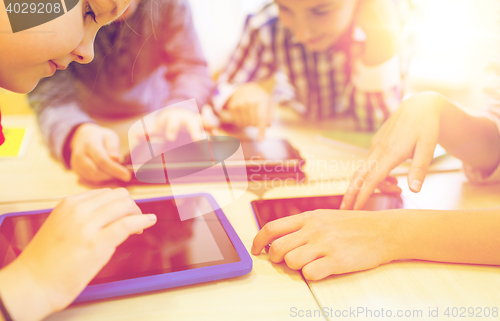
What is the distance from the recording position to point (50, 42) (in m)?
0.22

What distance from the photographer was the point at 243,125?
681 millimetres

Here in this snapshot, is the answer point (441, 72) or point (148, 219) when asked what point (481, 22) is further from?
point (148, 219)

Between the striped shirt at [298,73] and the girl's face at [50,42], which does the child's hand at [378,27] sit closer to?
the striped shirt at [298,73]

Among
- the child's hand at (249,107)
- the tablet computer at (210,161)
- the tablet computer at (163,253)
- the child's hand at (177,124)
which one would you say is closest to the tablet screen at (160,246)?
the tablet computer at (163,253)

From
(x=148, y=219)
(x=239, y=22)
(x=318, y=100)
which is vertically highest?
(x=239, y=22)

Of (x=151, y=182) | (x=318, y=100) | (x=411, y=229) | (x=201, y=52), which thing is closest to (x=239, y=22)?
(x=201, y=52)

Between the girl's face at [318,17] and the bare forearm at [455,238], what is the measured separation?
1.28 feet

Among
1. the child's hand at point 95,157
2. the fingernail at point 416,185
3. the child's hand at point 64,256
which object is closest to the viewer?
the child's hand at point 64,256

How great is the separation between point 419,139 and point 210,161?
275 millimetres

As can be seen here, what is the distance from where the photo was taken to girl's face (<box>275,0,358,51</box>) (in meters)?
0.52

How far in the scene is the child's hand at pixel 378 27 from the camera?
513mm

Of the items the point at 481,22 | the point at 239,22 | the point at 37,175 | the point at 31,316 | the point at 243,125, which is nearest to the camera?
the point at 31,316

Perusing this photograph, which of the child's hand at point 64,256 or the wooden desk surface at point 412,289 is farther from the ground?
the child's hand at point 64,256

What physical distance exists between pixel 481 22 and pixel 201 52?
23.0 inches
